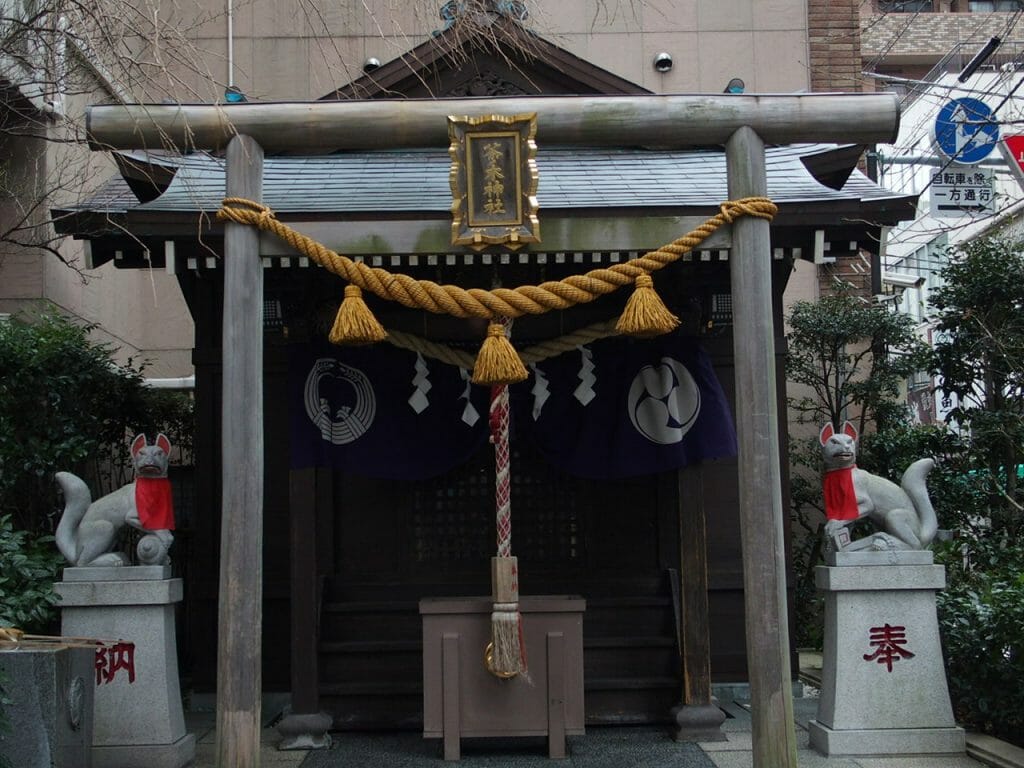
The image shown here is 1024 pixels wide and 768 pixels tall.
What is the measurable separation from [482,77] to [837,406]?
6.70m

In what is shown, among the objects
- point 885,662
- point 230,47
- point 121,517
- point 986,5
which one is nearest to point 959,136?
point 885,662

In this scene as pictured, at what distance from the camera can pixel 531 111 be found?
640cm

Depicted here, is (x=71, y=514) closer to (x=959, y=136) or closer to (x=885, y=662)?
(x=885, y=662)

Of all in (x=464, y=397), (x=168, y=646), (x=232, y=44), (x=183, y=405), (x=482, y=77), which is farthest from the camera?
(x=232, y=44)

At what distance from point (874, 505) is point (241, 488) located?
5117 mm


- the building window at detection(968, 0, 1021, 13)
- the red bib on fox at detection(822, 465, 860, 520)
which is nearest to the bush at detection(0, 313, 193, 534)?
the red bib on fox at detection(822, 465, 860, 520)

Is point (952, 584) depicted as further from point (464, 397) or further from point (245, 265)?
point (245, 265)

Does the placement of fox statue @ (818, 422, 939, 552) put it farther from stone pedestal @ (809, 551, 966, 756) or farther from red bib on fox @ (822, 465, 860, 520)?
stone pedestal @ (809, 551, 966, 756)

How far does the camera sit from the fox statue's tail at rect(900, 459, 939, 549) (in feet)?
26.5

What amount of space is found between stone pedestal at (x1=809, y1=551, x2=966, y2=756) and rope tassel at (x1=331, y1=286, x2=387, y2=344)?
13.7ft

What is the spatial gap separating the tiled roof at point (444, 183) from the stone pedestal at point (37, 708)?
3.29m

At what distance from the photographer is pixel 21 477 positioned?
8.88 metres

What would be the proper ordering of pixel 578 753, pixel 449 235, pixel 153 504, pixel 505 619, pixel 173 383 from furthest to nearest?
pixel 173 383 < pixel 153 504 < pixel 578 753 < pixel 505 619 < pixel 449 235

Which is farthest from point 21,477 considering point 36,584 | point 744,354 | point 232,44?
point 232,44
